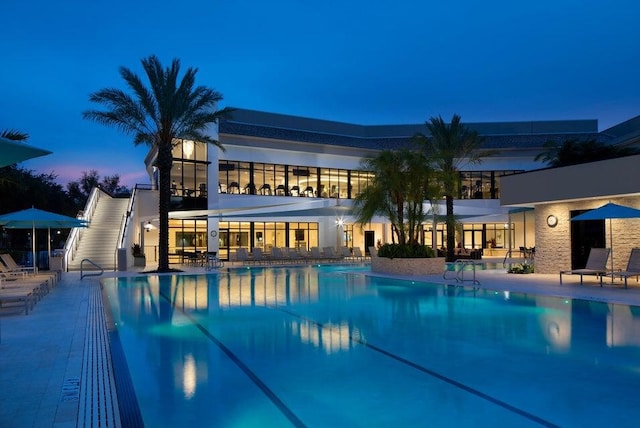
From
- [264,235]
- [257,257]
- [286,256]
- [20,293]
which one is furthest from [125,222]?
[20,293]

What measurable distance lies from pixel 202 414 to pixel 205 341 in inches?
131

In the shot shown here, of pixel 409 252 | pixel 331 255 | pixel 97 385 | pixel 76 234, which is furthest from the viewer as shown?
pixel 331 255

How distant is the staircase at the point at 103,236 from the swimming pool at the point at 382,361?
40.3 ft

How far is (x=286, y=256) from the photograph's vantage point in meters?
27.6

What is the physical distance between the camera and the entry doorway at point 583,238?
1798 cm

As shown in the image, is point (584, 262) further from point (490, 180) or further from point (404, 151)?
point (490, 180)

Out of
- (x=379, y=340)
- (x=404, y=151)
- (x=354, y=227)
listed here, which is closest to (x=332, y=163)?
(x=354, y=227)

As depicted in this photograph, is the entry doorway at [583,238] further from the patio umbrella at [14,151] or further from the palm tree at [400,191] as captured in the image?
the patio umbrella at [14,151]

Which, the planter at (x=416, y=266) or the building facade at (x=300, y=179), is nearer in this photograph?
the planter at (x=416, y=266)

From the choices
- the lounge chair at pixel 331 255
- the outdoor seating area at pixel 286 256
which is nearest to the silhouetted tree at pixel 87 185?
the outdoor seating area at pixel 286 256

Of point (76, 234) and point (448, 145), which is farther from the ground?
point (448, 145)

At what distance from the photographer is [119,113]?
70.5ft

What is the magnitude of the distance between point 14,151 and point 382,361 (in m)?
4.84

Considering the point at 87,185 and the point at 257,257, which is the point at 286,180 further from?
the point at 87,185
